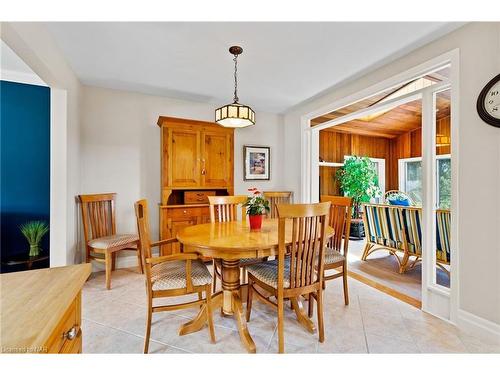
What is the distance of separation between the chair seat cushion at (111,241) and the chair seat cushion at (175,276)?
1134 millimetres

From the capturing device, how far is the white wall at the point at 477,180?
179cm

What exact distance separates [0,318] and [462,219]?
2670 millimetres

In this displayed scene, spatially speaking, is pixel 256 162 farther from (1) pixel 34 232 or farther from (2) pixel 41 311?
(2) pixel 41 311

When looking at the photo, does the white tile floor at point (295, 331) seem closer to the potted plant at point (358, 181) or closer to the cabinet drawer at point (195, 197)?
the cabinet drawer at point (195, 197)

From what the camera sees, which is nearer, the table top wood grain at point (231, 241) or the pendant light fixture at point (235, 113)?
the table top wood grain at point (231, 241)

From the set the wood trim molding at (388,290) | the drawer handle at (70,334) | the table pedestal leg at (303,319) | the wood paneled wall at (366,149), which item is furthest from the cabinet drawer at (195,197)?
the wood paneled wall at (366,149)

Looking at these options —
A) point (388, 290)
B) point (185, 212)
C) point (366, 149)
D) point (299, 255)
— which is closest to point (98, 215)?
point (185, 212)

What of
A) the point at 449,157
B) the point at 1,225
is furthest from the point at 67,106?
the point at 449,157

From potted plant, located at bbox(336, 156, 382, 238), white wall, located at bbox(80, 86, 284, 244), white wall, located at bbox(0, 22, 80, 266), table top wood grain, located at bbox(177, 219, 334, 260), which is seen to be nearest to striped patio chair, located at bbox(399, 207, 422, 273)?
table top wood grain, located at bbox(177, 219, 334, 260)

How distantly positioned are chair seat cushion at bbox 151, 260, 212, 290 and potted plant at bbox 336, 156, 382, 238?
4.45 m

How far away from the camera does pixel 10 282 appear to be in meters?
0.84

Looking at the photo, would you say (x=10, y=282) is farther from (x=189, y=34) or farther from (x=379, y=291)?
(x=379, y=291)

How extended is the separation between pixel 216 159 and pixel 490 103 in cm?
287
